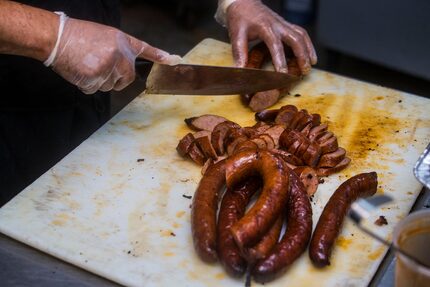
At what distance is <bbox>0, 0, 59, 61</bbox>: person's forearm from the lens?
2334 millimetres

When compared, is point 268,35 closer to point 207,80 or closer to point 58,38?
point 207,80

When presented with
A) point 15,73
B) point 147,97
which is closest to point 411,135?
point 147,97

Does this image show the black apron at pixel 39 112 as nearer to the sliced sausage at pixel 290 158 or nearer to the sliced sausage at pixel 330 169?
the sliced sausage at pixel 290 158

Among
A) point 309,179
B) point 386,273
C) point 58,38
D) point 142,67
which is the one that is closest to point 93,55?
point 58,38

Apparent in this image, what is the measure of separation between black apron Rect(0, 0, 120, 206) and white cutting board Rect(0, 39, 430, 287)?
332mm

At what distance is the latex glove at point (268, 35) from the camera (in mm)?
3158

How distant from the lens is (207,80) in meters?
2.87

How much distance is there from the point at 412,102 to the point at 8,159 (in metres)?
2.02

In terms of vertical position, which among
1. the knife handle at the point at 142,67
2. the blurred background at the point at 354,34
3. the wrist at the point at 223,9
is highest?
the wrist at the point at 223,9

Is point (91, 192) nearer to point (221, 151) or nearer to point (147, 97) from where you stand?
point (221, 151)

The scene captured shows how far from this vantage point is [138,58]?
2.73 metres

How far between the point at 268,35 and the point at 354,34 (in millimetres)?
2624

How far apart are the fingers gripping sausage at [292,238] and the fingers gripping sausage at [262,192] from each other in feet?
0.23

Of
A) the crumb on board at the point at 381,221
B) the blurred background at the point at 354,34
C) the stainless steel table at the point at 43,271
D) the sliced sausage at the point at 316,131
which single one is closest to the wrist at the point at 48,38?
the stainless steel table at the point at 43,271
